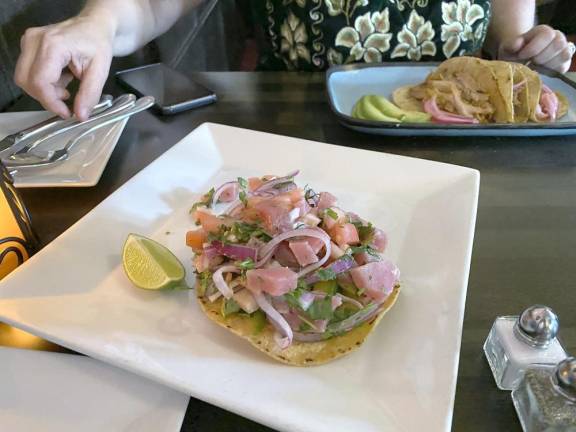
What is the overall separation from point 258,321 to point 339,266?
0.59 feet

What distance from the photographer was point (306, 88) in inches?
70.4

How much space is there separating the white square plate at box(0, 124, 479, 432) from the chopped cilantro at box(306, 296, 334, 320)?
0.08 metres

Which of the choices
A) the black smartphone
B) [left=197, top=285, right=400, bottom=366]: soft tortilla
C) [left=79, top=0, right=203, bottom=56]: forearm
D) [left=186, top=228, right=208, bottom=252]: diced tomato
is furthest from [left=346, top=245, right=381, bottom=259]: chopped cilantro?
[left=79, top=0, right=203, bottom=56]: forearm

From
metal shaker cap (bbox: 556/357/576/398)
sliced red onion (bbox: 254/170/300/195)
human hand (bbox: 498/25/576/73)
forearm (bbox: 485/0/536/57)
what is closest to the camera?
metal shaker cap (bbox: 556/357/576/398)

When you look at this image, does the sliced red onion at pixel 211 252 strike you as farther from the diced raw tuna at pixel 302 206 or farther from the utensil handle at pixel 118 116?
the utensil handle at pixel 118 116

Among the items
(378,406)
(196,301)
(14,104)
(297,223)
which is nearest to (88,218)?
(196,301)

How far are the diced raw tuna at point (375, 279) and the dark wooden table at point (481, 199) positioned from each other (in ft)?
0.54

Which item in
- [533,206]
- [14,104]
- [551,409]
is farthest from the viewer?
[14,104]

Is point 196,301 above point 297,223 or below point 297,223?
below

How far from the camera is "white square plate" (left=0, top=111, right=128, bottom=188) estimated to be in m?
1.22

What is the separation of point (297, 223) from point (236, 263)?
0.14 metres

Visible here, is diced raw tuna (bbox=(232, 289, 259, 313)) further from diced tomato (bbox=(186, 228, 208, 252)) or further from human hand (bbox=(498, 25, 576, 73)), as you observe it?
human hand (bbox=(498, 25, 576, 73))

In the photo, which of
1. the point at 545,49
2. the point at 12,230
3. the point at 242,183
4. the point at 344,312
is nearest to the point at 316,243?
the point at 344,312

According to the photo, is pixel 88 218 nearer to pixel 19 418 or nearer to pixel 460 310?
pixel 19 418
